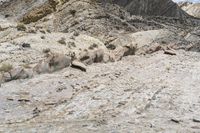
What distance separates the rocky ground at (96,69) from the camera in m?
16.0

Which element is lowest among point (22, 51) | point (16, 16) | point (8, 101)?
point (8, 101)

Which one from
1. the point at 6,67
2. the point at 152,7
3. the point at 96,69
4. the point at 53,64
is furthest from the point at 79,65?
the point at 152,7

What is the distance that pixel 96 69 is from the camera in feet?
81.9

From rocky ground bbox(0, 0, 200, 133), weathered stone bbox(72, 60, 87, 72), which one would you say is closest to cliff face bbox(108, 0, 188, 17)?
rocky ground bbox(0, 0, 200, 133)

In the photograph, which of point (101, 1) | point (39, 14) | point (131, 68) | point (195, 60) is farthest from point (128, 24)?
point (131, 68)

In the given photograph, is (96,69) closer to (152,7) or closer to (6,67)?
(6,67)

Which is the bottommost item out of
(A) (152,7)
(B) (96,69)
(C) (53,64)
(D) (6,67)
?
(B) (96,69)

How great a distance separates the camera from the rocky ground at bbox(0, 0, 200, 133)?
16.0m

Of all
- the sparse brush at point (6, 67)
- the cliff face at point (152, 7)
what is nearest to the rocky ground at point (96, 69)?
the sparse brush at point (6, 67)

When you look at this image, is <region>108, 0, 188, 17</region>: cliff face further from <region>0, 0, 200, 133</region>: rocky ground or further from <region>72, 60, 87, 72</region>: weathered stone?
<region>72, 60, 87, 72</region>: weathered stone

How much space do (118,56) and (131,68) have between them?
4.94m

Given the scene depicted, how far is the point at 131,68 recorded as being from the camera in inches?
985

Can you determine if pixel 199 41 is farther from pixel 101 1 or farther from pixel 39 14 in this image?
pixel 39 14

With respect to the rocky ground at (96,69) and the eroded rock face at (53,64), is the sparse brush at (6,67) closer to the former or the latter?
the rocky ground at (96,69)
